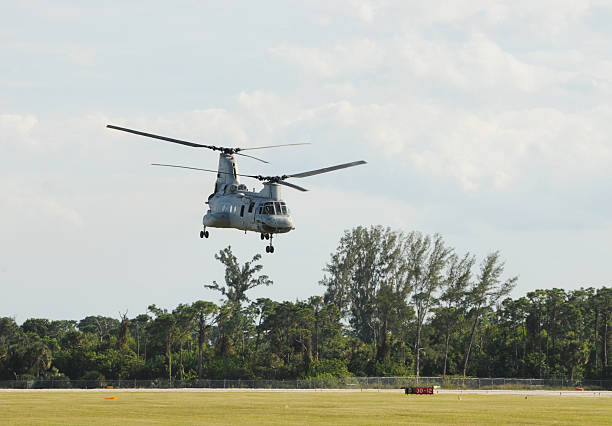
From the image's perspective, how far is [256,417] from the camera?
55.9 meters

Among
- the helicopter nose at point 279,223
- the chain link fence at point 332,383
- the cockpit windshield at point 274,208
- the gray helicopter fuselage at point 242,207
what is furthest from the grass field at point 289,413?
the chain link fence at point 332,383

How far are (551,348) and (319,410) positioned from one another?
83.9m

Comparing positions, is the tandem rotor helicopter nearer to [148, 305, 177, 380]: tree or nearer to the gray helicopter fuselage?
the gray helicopter fuselage

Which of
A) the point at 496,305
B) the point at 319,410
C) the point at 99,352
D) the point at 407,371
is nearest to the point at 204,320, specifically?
the point at 99,352

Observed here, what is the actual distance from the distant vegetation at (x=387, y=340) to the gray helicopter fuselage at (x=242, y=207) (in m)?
73.6

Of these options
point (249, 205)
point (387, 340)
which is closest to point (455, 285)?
point (387, 340)

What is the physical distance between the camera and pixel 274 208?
51.2 metres

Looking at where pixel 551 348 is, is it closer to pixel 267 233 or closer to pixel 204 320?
pixel 204 320

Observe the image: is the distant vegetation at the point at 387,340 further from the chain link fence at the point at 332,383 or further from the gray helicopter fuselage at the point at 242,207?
the gray helicopter fuselage at the point at 242,207

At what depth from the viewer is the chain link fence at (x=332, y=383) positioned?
119275 mm

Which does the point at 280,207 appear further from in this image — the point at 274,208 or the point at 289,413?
the point at 289,413

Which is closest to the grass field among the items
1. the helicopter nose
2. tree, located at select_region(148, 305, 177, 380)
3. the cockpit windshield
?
the helicopter nose

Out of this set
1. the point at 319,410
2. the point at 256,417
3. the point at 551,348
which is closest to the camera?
the point at 256,417

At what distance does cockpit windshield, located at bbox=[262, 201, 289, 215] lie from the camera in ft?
168
